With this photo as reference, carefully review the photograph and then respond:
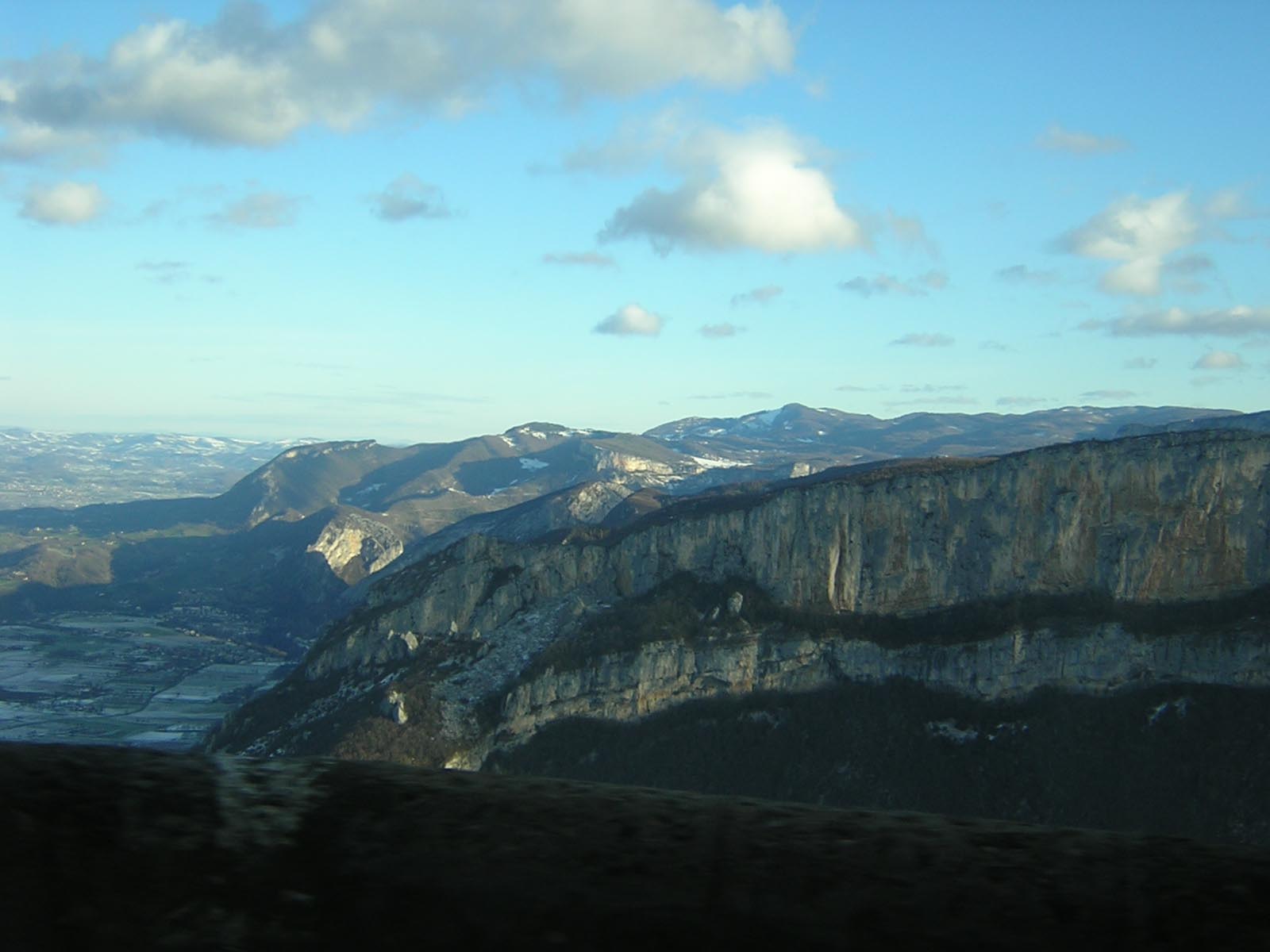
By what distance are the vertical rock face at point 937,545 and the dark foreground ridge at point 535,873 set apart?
69290mm

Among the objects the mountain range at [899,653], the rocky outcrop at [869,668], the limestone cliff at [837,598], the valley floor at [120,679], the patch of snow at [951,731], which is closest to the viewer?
the mountain range at [899,653]

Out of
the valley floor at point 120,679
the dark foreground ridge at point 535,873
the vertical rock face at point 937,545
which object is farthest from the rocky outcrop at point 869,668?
the dark foreground ridge at point 535,873

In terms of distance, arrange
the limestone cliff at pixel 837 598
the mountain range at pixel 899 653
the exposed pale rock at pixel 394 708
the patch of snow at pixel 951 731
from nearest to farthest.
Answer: the mountain range at pixel 899 653, the patch of snow at pixel 951 731, the limestone cliff at pixel 837 598, the exposed pale rock at pixel 394 708

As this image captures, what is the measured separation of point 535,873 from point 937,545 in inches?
2918

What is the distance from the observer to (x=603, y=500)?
639 feet

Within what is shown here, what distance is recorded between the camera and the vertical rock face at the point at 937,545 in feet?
228

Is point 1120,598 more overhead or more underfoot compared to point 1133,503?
more underfoot

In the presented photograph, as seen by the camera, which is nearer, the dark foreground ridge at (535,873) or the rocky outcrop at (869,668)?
the dark foreground ridge at (535,873)

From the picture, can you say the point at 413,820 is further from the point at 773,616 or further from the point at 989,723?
the point at 773,616

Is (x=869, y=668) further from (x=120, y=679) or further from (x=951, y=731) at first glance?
(x=120, y=679)

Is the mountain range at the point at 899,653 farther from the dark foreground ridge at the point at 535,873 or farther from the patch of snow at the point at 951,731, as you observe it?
the dark foreground ridge at the point at 535,873

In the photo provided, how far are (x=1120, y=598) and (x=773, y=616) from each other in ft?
75.4

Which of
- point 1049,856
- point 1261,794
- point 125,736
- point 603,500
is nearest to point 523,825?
point 1049,856

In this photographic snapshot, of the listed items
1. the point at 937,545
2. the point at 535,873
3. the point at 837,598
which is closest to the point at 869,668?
the point at 837,598
